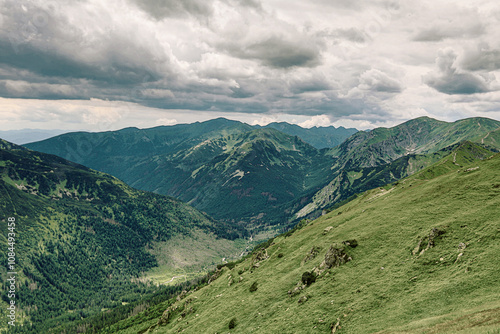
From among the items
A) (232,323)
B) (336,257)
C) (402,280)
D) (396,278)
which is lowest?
(232,323)

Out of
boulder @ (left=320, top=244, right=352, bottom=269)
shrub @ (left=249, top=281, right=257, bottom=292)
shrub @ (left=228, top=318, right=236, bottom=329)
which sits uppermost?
boulder @ (left=320, top=244, right=352, bottom=269)

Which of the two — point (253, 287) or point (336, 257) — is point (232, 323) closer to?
point (253, 287)

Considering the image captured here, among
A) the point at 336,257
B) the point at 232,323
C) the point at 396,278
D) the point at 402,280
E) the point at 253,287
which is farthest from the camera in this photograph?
the point at 253,287

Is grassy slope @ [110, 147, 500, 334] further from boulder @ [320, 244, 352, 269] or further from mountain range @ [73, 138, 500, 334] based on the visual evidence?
boulder @ [320, 244, 352, 269]

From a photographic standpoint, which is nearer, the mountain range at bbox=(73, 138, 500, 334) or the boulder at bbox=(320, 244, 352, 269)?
the mountain range at bbox=(73, 138, 500, 334)

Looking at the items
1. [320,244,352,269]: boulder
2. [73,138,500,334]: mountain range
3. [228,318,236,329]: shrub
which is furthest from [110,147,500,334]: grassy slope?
[320,244,352,269]: boulder

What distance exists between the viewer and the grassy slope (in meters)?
55.1

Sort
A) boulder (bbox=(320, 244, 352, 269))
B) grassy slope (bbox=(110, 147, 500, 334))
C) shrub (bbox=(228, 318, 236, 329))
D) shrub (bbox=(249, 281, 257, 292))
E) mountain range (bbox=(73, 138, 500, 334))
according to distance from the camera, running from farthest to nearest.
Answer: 1. shrub (bbox=(249, 281, 257, 292))
2. shrub (bbox=(228, 318, 236, 329))
3. boulder (bbox=(320, 244, 352, 269))
4. mountain range (bbox=(73, 138, 500, 334))
5. grassy slope (bbox=(110, 147, 500, 334))

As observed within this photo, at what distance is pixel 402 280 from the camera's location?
229 ft

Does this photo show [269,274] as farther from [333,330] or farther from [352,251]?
[333,330]

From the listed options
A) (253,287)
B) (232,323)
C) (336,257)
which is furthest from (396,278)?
(253,287)

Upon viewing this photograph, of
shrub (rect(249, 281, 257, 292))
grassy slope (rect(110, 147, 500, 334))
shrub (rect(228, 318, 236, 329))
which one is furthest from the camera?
shrub (rect(249, 281, 257, 292))

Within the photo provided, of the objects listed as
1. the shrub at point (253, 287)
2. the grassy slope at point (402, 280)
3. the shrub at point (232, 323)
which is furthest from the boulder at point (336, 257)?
the shrub at point (232, 323)

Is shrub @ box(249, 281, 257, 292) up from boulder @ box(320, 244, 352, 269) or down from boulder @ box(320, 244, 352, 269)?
down
